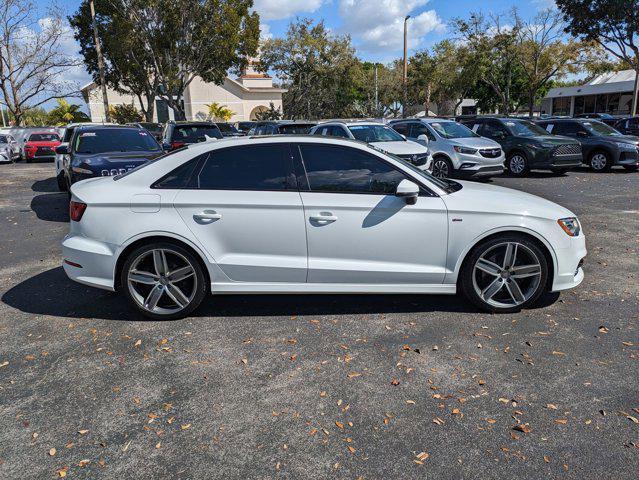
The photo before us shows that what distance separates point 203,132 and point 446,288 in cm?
1024

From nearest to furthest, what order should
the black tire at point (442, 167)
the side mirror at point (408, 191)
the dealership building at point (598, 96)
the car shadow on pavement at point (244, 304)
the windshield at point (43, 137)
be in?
the side mirror at point (408, 191) < the car shadow on pavement at point (244, 304) < the black tire at point (442, 167) < the windshield at point (43, 137) < the dealership building at point (598, 96)

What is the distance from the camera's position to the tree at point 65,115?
46.0 metres

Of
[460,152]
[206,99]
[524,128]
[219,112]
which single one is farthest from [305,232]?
[206,99]

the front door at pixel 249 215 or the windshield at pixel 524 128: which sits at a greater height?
the windshield at pixel 524 128

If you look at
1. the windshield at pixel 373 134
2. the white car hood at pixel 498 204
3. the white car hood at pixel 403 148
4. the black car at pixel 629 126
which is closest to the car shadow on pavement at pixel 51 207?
the windshield at pixel 373 134

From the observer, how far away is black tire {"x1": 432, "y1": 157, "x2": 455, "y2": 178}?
13539 millimetres

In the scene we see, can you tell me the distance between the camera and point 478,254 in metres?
4.58

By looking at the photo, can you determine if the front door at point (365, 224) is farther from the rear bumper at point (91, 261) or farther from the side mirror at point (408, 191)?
the rear bumper at point (91, 261)

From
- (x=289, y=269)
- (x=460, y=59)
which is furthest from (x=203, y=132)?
(x=460, y=59)

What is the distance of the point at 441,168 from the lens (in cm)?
1373

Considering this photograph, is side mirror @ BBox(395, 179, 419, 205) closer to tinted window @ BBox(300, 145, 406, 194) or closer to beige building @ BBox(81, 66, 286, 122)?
tinted window @ BBox(300, 145, 406, 194)

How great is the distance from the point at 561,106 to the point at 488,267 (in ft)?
184

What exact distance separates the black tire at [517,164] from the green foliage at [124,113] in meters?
33.4

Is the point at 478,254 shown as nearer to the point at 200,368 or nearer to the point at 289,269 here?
the point at 289,269
